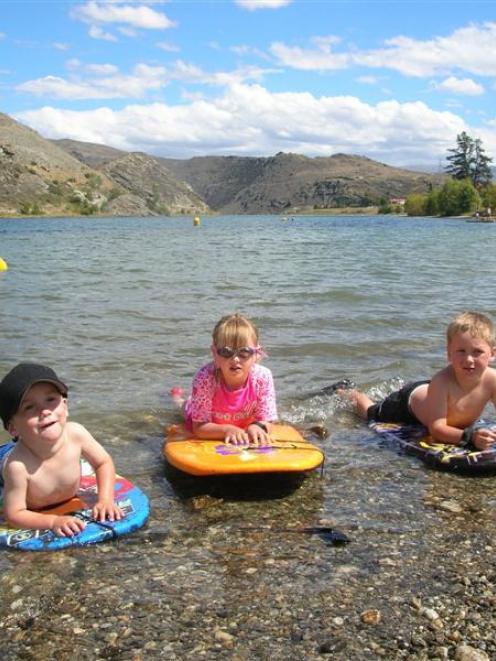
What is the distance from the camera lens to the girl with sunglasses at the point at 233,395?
208 inches

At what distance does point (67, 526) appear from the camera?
3988 mm

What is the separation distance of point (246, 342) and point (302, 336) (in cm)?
573

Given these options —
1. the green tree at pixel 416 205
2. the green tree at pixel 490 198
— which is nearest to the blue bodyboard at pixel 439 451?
the green tree at pixel 490 198

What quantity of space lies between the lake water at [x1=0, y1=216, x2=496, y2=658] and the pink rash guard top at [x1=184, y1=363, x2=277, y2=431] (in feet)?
2.00

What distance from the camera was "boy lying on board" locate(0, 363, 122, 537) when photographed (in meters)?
3.96

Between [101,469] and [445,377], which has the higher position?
[445,377]

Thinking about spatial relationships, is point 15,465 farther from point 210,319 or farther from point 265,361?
point 210,319

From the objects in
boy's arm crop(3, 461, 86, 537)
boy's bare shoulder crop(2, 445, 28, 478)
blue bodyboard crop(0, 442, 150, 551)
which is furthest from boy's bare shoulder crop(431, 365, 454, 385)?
boy's bare shoulder crop(2, 445, 28, 478)

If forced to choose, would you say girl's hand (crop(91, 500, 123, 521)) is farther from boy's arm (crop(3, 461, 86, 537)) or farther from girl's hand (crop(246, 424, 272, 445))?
girl's hand (crop(246, 424, 272, 445))

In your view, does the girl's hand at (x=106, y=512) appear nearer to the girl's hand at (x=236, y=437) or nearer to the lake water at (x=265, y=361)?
the lake water at (x=265, y=361)

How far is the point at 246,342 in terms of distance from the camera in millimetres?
5230

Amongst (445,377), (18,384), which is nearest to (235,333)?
(18,384)

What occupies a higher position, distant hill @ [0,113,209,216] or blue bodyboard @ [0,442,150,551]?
distant hill @ [0,113,209,216]

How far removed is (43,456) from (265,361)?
5260 mm
